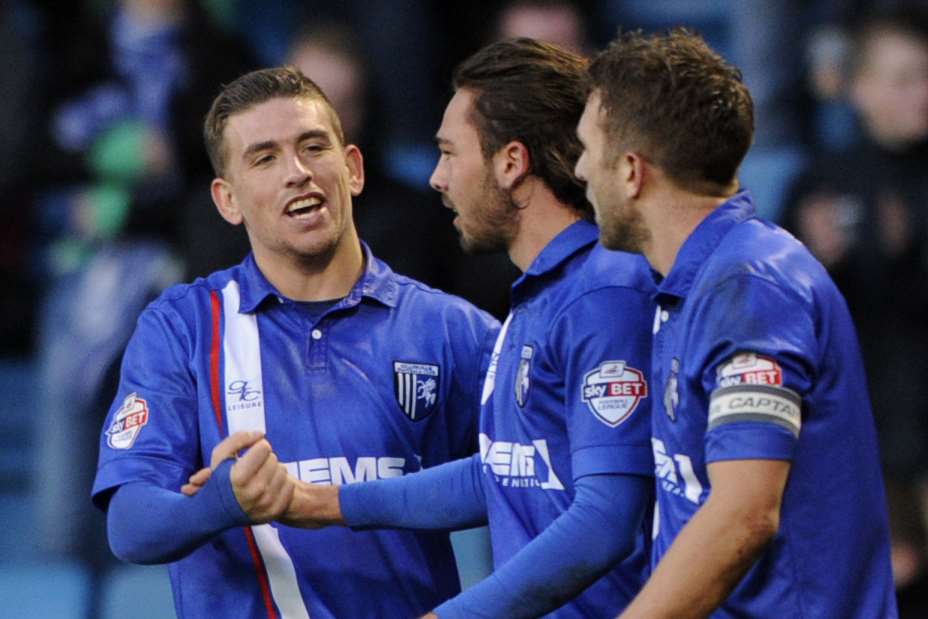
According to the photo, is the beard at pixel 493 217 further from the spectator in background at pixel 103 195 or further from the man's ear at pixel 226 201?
the spectator in background at pixel 103 195

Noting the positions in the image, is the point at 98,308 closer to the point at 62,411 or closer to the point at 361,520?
the point at 62,411

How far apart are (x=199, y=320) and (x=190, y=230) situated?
5.29 feet

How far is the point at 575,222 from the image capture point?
3670mm

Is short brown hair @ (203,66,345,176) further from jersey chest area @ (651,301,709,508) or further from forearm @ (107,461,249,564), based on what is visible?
jersey chest area @ (651,301,709,508)

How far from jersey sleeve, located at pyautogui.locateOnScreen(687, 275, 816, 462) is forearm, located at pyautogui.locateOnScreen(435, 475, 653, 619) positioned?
0.35 m

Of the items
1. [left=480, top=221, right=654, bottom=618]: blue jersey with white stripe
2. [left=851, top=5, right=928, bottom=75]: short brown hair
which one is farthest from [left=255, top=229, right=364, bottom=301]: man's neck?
[left=851, top=5, right=928, bottom=75]: short brown hair

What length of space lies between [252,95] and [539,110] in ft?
2.32

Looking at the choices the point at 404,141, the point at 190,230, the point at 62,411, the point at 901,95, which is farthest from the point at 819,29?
the point at 62,411

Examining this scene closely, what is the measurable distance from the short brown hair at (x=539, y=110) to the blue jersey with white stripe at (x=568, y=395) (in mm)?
120

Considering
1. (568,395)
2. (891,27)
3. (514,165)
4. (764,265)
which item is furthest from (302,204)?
(891,27)

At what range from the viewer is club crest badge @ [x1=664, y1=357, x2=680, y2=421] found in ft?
10.3

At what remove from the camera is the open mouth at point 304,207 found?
393cm

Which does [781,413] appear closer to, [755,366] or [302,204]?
[755,366]

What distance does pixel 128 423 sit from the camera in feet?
12.6
